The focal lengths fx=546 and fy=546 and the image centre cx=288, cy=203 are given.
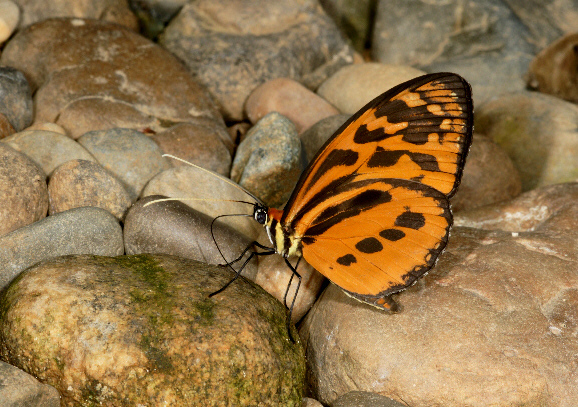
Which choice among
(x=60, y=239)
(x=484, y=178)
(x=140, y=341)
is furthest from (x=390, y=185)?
(x=60, y=239)

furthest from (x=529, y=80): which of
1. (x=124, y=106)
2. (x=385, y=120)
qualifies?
(x=124, y=106)

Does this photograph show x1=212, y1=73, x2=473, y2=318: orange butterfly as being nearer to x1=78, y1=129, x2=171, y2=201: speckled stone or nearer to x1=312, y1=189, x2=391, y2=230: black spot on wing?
x1=312, y1=189, x2=391, y2=230: black spot on wing

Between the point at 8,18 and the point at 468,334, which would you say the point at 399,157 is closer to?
the point at 468,334

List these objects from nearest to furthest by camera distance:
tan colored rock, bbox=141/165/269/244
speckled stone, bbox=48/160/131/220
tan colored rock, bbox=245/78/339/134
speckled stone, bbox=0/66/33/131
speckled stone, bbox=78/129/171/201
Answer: speckled stone, bbox=48/160/131/220 → tan colored rock, bbox=141/165/269/244 → speckled stone, bbox=78/129/171/201 → speckled stone, bbox=0/66/33/131 → tan colored rock, bbox=245/78/339/134

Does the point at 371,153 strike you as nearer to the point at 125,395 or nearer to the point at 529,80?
the point at 125,395

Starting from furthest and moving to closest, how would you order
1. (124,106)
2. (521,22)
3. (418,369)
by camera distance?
(521,22) < (124,106) < (418,369)

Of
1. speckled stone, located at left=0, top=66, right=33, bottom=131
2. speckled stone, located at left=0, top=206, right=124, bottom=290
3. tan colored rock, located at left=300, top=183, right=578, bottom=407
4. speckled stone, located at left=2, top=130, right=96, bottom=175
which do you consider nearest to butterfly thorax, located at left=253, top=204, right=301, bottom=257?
tan colored rock, located at left=300, top=183, right=578, bottom=407

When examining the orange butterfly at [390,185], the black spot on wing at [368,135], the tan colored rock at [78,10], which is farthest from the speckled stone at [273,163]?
the tan colored rock at [78,10]
